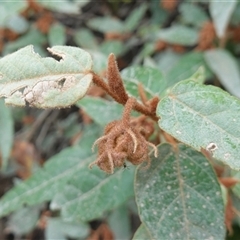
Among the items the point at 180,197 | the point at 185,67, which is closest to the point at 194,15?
the point at 185,67

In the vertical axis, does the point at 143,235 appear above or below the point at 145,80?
below

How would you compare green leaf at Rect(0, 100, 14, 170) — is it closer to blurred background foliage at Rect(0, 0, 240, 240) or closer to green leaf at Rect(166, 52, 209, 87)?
blurred background foliage at Rect(0, 0, 240, 240)

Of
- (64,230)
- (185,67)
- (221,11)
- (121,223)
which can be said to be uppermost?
(221,11)

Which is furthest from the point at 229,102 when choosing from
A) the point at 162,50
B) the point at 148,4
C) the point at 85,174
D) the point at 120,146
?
the point at 148,4

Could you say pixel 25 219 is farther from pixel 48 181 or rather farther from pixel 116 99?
pixel 116 99

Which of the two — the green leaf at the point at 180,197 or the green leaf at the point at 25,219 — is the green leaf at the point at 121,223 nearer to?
the green leaf at the point at 25,219

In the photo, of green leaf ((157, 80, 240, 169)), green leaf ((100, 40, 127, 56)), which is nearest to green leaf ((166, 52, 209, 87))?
green leaf ((100, 40, 127, 56))

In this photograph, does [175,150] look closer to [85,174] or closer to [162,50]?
[85,174]
